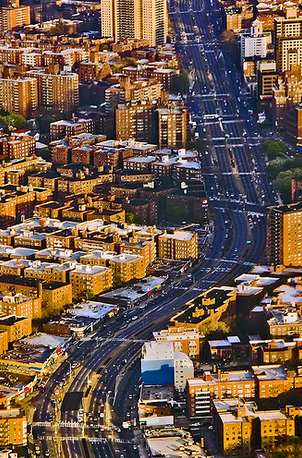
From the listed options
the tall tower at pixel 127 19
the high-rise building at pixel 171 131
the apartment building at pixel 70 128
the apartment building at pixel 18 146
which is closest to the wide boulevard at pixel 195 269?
the high-rise building at pixel 171 131

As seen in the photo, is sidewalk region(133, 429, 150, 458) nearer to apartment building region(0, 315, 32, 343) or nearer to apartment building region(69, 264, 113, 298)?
apartment building region(0, 315, 32, 343)

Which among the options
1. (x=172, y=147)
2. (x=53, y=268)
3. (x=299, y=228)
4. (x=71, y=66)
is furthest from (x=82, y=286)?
(x=71, y=66)

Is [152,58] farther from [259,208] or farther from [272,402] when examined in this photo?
[272,402]

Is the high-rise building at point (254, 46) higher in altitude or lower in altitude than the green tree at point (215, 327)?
higher

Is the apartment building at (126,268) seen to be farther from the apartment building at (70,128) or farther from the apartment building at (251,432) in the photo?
the apartment building at (70,128)

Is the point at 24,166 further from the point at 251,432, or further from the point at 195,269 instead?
the point at 251,432

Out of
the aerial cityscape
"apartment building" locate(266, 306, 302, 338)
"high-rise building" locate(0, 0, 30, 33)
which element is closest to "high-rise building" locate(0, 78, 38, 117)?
the aerial cityscape
